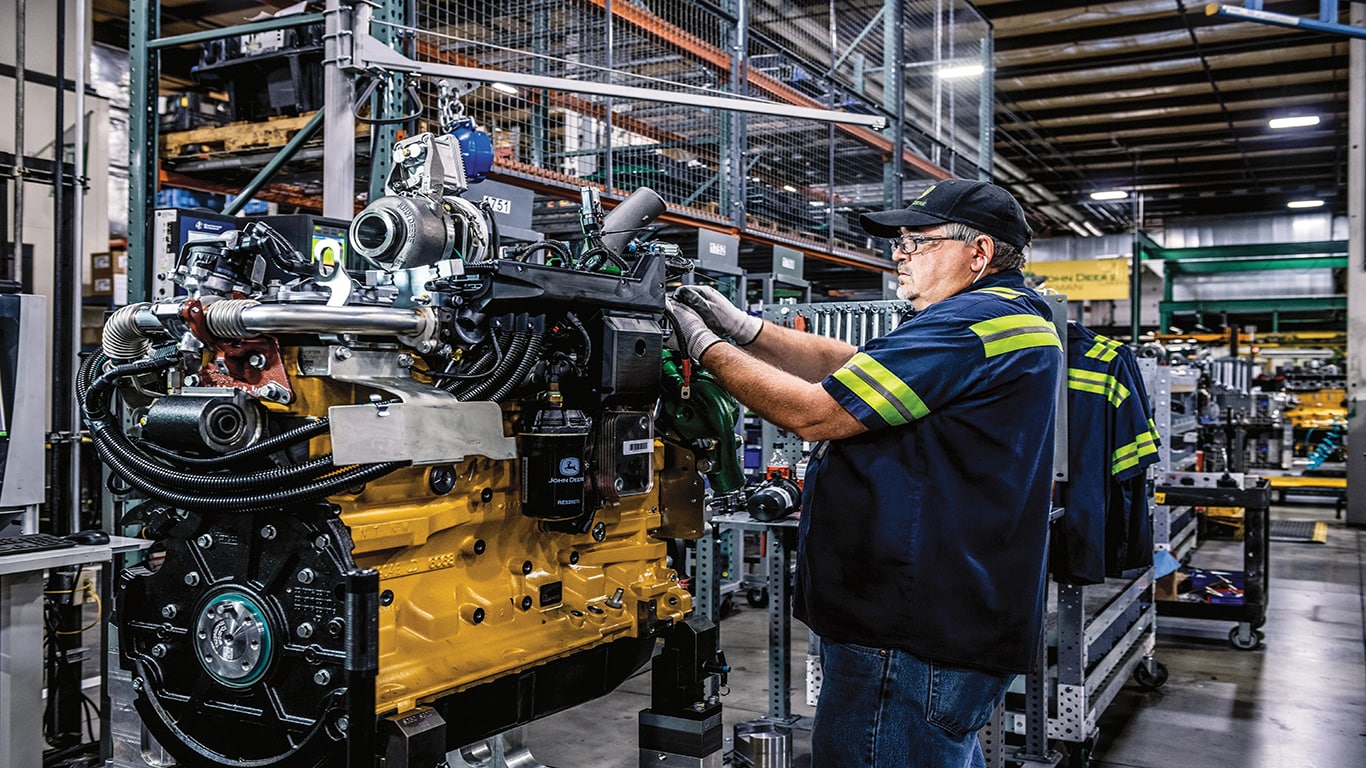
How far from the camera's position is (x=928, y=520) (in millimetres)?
1852

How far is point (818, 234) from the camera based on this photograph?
Result: 7.82 meters

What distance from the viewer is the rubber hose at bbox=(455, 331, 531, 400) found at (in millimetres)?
1940

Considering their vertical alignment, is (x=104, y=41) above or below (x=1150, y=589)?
above

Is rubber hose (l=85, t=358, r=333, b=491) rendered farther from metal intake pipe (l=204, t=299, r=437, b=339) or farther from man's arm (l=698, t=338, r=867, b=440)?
man's arm (l=698, t=338, r=867, b=440)

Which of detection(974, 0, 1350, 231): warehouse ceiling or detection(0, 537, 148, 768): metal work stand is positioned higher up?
detection(974, 0, 1350, 231): warehouse ceiling

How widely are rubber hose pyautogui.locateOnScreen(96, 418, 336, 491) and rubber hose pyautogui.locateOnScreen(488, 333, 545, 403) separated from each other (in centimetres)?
34

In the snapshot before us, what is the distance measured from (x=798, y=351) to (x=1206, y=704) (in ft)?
10.8

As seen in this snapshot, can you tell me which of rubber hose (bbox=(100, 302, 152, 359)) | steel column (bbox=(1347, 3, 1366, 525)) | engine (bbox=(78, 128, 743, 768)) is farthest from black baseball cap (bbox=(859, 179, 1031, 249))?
steel column (bbox=(1347, 3, 1366, 525))

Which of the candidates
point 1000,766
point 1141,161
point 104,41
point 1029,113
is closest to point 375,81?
point 1000,766

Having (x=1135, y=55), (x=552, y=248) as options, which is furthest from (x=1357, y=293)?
(x=552, y=248)

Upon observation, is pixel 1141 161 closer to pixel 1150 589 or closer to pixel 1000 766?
pixel 1150 589

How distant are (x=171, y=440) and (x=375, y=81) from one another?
171cm

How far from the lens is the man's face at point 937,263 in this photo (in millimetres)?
2045

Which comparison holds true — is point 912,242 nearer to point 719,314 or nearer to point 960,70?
point 719,314
